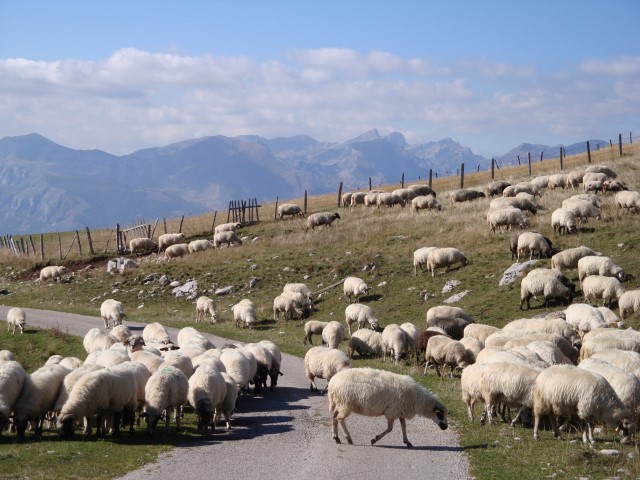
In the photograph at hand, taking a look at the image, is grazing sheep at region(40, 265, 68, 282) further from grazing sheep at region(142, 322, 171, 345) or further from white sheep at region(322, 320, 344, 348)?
white sheep at region(322, 320, 344, 348)

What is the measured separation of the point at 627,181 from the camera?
4538 cm

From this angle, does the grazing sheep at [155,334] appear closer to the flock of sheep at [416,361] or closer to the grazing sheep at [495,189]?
the flock of sheep at [416,361]

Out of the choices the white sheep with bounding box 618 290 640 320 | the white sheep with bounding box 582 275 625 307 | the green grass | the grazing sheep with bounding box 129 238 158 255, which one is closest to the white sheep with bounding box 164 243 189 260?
the green grass

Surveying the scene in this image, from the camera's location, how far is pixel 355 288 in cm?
3169

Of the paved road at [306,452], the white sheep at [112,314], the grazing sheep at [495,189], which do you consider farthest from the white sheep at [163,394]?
the grazing sheep at [495,189]

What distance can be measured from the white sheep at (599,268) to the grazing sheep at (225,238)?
24718 millimetres

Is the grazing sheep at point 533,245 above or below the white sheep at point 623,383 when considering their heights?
above

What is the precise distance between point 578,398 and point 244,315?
64.4ft

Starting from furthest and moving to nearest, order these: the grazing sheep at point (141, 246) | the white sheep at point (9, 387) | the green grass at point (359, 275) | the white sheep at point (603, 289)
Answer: the grazing sheep at point (141, 246) → the green grass at point (359, 275) → the white sheep at point (603, 289) → the white sheep at point (9, 387)

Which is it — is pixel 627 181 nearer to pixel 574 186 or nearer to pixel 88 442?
pixel 574 186

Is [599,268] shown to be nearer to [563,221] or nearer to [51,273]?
[563,221]

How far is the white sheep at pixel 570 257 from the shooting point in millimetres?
28594

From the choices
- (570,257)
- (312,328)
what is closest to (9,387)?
(312,328)

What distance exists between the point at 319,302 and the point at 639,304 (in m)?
14.0
